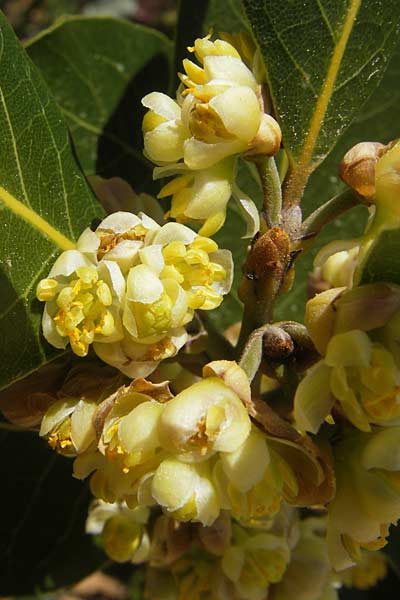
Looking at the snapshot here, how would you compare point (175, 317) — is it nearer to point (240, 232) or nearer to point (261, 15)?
point (261, 15)

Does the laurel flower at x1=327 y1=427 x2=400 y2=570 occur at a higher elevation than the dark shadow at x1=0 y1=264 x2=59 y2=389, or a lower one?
lower

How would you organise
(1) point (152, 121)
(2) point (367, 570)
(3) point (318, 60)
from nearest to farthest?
(1) point (152, 121)
(3) point (318, 60)
(2) point (367, 570)

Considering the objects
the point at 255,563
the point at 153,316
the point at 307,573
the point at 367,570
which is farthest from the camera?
the point at 367,570

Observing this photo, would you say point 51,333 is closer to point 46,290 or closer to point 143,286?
point 46,290

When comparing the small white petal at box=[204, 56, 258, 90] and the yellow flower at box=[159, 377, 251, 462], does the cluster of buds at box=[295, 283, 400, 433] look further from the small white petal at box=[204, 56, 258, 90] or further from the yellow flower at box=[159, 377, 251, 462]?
the small white petal at box=[204, 56, 258, 90]

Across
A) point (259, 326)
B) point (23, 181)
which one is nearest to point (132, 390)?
point (259, 326)

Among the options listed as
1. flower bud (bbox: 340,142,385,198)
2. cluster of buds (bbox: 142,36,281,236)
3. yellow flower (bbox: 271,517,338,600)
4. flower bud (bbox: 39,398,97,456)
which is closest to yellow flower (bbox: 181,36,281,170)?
cluster of buds (bbox: 142,36,281,236)

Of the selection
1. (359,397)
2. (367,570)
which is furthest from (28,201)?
(367,570)

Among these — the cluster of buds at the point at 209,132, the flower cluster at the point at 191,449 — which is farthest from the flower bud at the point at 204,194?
the flower cluster at the point at 191,449
